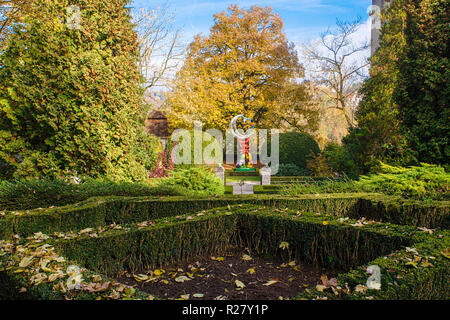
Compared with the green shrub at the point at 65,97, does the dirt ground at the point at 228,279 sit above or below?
below

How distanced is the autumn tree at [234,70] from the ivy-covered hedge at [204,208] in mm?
14464

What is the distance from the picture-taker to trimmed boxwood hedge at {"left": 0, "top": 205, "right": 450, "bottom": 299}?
2402 mm

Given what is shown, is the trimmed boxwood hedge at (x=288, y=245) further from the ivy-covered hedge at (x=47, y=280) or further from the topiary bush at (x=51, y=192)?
the topiary bush at (x=51, y=192)

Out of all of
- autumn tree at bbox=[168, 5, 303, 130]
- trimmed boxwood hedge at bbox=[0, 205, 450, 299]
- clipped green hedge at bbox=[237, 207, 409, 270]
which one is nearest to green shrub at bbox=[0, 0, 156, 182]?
trimmed boxwood hedge at bbox=[0, 205, 450, 299]

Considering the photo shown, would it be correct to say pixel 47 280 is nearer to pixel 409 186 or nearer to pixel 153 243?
pixel 153 243

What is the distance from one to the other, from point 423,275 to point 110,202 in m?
4.61

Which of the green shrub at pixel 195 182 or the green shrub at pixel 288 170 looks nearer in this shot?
the green shrub at pixel 195 182

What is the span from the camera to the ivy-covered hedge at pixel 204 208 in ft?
14.6

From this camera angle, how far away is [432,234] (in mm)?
3430

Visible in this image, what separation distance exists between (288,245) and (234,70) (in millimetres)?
18309

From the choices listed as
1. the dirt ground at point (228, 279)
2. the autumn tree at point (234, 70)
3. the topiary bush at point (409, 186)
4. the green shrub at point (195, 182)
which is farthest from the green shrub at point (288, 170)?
the dirt ground at point (228, 279)

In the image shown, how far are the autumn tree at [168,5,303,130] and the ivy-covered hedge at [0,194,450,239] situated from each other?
47.5 feet

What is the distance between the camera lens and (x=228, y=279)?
3314 millimetres
